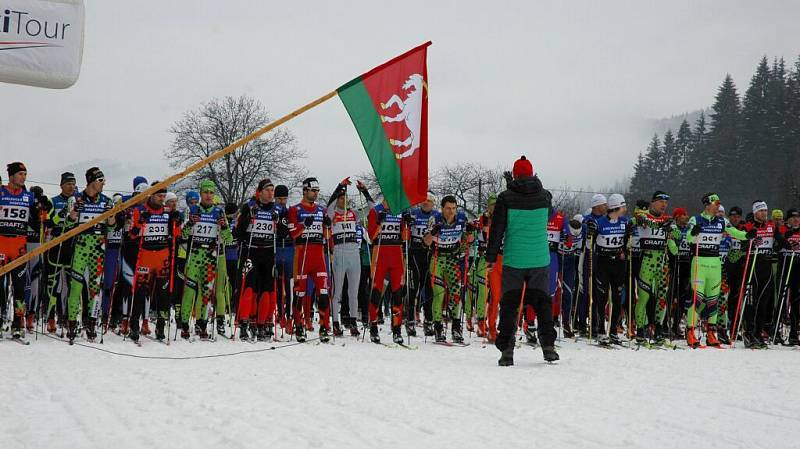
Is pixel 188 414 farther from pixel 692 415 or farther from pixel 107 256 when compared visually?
pixel 107 256

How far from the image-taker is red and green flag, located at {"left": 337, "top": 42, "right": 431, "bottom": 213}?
7.70 m

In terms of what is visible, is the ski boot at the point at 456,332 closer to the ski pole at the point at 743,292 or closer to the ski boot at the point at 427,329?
the ski boot at the point at 427,329

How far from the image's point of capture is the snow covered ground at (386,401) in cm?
447

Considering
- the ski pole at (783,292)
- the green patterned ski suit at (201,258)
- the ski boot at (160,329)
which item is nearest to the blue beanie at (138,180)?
the green patterned ski suit at (201,258)

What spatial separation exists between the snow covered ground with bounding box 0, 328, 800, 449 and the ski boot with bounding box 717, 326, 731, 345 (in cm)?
315

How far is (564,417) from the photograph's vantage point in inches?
198

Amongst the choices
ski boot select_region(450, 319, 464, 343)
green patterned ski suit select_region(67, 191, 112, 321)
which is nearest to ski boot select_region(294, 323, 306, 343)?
ski boot select_region(450, 319, 464, 343)

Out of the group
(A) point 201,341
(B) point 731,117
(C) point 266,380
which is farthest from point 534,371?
(B) point 731,117

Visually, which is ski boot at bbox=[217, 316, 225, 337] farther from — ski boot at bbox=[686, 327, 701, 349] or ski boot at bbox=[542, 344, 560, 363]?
ski boot at bbox=[686, 327, 701, 349]

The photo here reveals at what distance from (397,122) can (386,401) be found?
353 cm

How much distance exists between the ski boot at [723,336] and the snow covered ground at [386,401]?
10.3 feet

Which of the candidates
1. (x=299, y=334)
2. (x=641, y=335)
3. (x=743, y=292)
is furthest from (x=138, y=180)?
(x=743, y=292)

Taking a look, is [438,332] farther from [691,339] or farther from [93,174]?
[93,174]

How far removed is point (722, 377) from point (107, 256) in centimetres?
Result: 906
